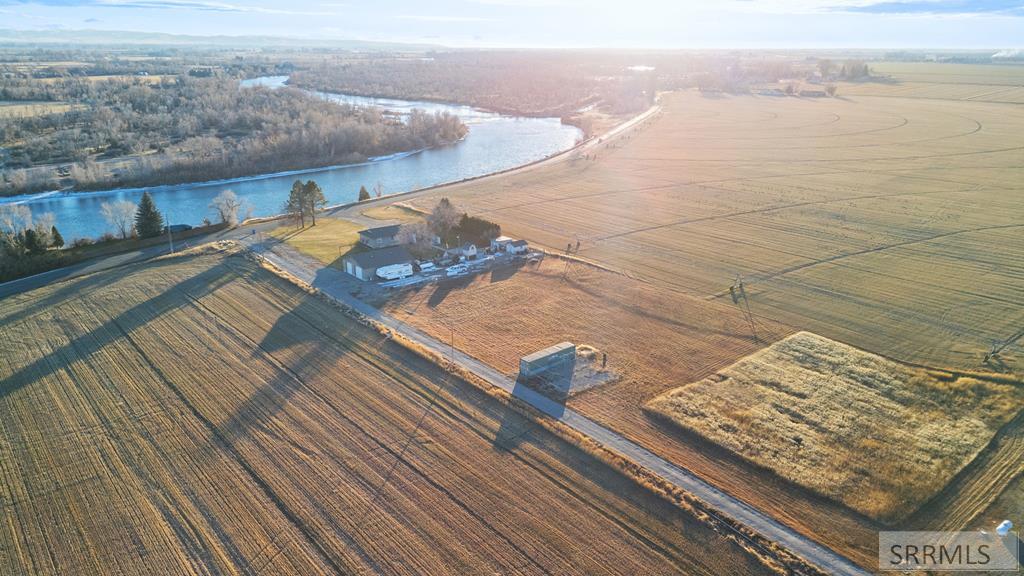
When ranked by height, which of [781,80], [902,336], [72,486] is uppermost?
[781,80]

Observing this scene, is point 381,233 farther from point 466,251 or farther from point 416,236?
point 466,251

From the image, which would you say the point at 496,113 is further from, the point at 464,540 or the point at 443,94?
the point at 464,540

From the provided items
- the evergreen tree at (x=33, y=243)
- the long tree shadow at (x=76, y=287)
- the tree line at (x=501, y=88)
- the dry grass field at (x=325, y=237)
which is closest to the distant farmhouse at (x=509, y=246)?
the dry grass field at (x=325, y=237)

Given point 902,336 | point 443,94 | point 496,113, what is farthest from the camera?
point 443,94

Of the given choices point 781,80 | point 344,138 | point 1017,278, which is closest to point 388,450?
point 1017,278

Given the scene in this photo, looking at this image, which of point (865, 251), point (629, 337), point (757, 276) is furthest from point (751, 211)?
point (629, 337)

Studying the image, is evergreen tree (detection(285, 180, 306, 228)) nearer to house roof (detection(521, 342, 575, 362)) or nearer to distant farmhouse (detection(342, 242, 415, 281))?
distant farmhouse (detection(342, 242, 415, 281))

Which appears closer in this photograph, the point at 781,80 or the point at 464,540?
the point at 464,540
